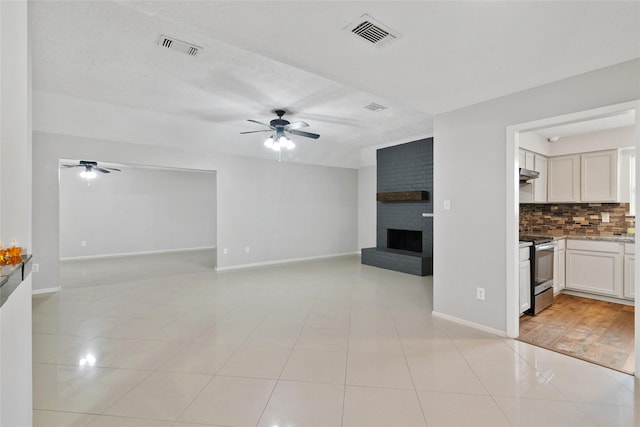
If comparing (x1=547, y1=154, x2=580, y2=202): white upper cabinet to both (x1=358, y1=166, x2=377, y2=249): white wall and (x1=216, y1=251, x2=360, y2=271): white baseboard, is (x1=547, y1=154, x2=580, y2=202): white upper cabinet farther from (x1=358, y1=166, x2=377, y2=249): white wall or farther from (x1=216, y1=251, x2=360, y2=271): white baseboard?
(x1=216, y1=251, x2=360, y2=271): white baseboard

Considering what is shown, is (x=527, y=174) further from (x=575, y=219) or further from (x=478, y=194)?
(x=575, y=219)

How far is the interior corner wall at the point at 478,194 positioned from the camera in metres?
2.84

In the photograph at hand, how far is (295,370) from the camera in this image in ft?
8.05

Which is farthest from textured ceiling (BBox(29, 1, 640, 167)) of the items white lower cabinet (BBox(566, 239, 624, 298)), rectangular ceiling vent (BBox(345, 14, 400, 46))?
white lower cabinet (BBox(566, 239, 624, 298))

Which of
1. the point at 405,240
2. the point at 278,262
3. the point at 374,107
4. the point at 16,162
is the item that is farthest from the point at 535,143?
the point at 16,162

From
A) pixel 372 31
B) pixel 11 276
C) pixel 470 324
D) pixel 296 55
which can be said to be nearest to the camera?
pixel 11 276

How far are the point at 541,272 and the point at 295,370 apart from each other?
10.9 feet

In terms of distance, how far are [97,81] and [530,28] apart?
424 centimetres

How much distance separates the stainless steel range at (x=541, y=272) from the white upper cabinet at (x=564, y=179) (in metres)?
1.23

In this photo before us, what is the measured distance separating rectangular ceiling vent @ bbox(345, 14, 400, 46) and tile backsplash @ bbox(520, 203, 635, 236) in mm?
4583

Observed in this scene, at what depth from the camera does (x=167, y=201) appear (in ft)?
29.6

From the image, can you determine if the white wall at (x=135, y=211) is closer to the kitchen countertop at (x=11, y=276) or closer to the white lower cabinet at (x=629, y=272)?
the kitchen countertop at (x=11, y=276)

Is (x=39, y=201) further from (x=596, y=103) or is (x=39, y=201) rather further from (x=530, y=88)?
(x=596, y=103)

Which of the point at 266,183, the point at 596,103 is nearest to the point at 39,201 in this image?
the point at 266,183
